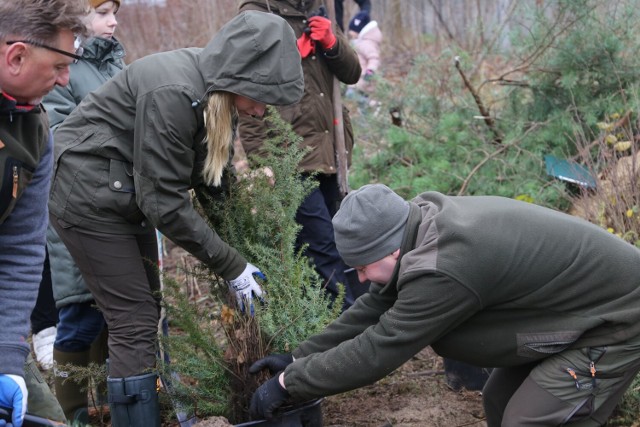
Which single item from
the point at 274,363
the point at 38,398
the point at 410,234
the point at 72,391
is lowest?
the point at 72,391

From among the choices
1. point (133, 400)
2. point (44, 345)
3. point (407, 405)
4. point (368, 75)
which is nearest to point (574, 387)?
point (407, 405)

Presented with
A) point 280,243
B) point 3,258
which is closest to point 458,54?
point 280,243

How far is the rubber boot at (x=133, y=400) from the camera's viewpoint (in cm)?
328

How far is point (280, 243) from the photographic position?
12.2 feet

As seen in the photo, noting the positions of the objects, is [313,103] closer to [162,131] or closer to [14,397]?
[162,131]

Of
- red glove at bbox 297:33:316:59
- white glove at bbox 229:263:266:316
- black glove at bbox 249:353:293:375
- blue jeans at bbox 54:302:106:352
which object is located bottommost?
blue jeans at bbox 54:302:106:352

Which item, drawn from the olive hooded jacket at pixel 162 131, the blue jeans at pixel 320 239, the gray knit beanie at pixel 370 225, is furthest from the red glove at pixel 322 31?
the gray knit beanie at pixel 370 225

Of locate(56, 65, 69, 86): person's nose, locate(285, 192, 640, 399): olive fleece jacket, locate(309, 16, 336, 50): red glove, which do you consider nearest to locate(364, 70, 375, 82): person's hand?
locate(309, 16, 336, 50): red glove

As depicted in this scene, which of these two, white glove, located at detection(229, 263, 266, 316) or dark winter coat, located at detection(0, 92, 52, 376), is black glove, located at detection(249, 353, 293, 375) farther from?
dark winter coat, located at detection(0, 92, 52, 376)

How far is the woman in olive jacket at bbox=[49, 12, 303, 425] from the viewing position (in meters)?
3.08

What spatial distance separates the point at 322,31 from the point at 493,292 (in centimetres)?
221

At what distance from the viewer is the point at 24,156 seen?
7.77 ft

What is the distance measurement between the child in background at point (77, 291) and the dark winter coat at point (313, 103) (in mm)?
792

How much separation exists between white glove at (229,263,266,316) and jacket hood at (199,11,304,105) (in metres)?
0.78
